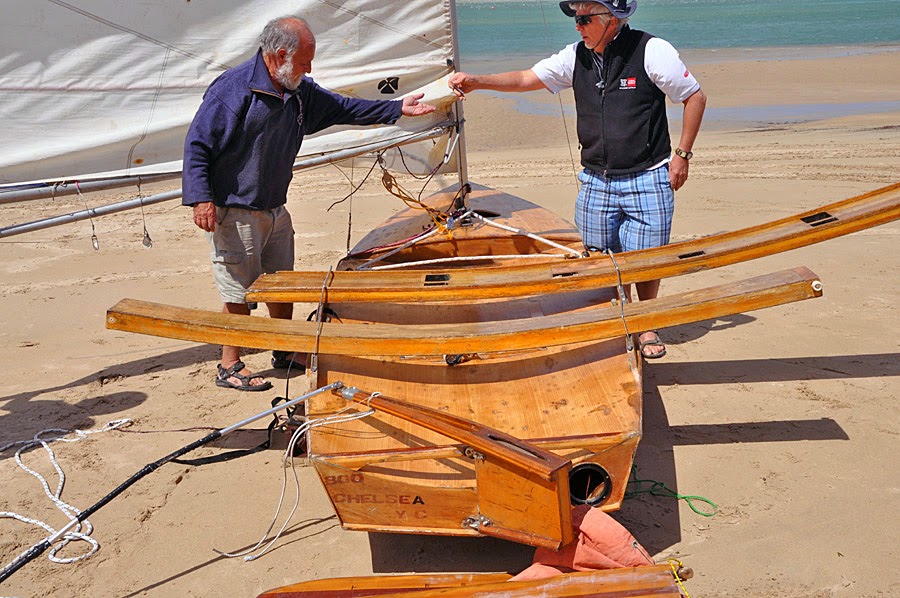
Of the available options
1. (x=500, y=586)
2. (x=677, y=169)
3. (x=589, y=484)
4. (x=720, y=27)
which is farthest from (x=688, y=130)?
(x=720, y=27)

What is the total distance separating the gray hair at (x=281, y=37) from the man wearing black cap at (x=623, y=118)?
1.04 metres

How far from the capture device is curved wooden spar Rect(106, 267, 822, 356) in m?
3.12

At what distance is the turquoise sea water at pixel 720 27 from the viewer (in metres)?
26.7

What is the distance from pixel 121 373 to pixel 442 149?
2225 mm

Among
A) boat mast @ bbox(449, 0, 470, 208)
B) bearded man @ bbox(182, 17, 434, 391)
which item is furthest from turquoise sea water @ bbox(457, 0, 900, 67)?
bearded man @ bbox(182, 17, 434, 391)

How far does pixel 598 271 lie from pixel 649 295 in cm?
95

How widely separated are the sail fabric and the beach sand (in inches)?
50.0

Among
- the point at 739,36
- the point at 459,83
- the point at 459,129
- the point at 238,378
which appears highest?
the point at 739,36

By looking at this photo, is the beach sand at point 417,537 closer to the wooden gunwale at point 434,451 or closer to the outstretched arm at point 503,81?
the wooden gunwale at point 434,451

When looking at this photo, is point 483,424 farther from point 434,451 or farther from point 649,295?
point 649,295

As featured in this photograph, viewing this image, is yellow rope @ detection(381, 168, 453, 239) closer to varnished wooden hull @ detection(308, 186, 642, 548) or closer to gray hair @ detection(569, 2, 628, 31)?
varnished wooden hull @ detection(308, 186, 642, 548)

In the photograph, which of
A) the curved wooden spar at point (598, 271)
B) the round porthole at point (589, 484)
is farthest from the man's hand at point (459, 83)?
the round porthole at point (589, 484)

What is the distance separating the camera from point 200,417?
425 centimetres

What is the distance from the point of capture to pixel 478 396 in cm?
318
